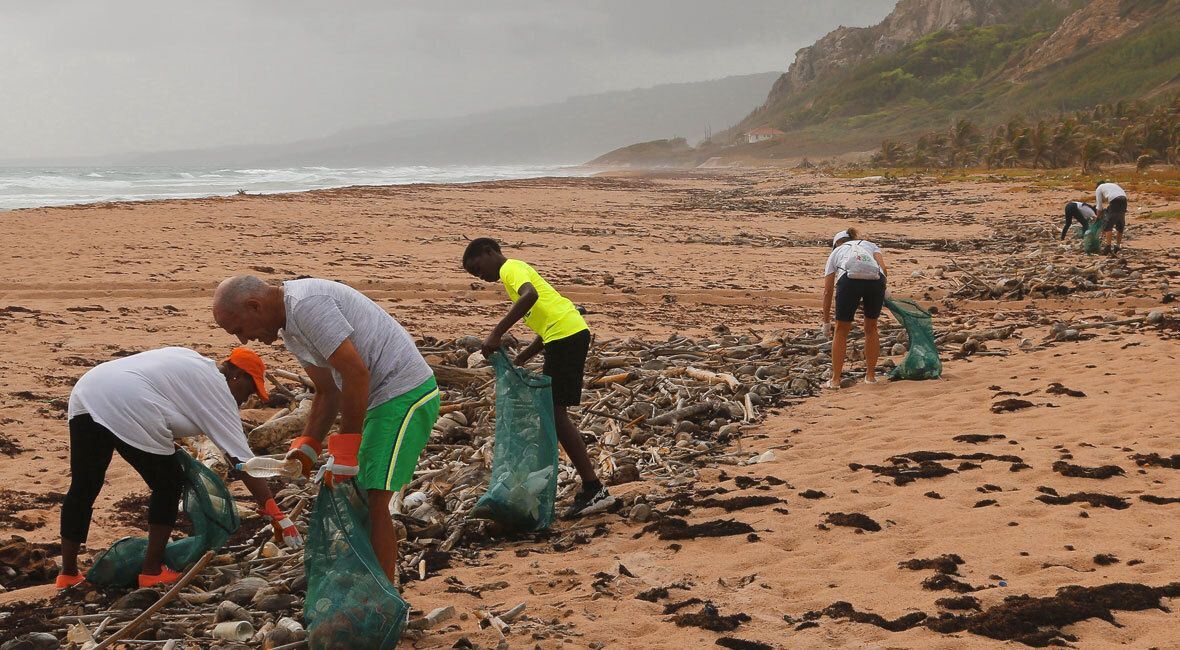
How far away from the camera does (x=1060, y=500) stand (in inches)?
195

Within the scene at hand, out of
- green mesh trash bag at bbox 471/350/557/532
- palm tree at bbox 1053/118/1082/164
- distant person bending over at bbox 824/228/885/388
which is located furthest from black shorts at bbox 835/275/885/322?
palm tree at bbox 1053/118/1082/164

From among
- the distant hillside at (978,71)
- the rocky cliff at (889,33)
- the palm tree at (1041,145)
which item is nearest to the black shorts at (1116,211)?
the palm tree at (1041,145)

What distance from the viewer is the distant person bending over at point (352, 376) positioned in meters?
3.32

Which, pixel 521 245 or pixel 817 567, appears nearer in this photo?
pixel 817 567

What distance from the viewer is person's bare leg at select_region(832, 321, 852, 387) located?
8086 mm

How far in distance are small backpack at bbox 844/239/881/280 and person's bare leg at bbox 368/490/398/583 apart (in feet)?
17.6

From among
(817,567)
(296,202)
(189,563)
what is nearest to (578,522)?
(817,567)

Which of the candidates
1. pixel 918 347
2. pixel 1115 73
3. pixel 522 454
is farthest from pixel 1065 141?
pixel 1115 73

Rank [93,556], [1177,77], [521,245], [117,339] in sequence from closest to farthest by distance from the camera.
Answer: [93,556] → [117,339] → [521,245] → [1177,77]

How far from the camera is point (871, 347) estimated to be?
825 centimetres

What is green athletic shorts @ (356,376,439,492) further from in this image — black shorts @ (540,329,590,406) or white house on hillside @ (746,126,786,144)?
white house on hillside @ (746,126,786,144)

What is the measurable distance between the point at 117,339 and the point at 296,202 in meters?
18.4

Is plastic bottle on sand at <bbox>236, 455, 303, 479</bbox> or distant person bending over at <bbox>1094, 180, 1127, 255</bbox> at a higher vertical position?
distant person bending over at <bbox>1094, 180, 1127, 255</bbox>

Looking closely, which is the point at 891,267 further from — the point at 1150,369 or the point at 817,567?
the point at 817,567
